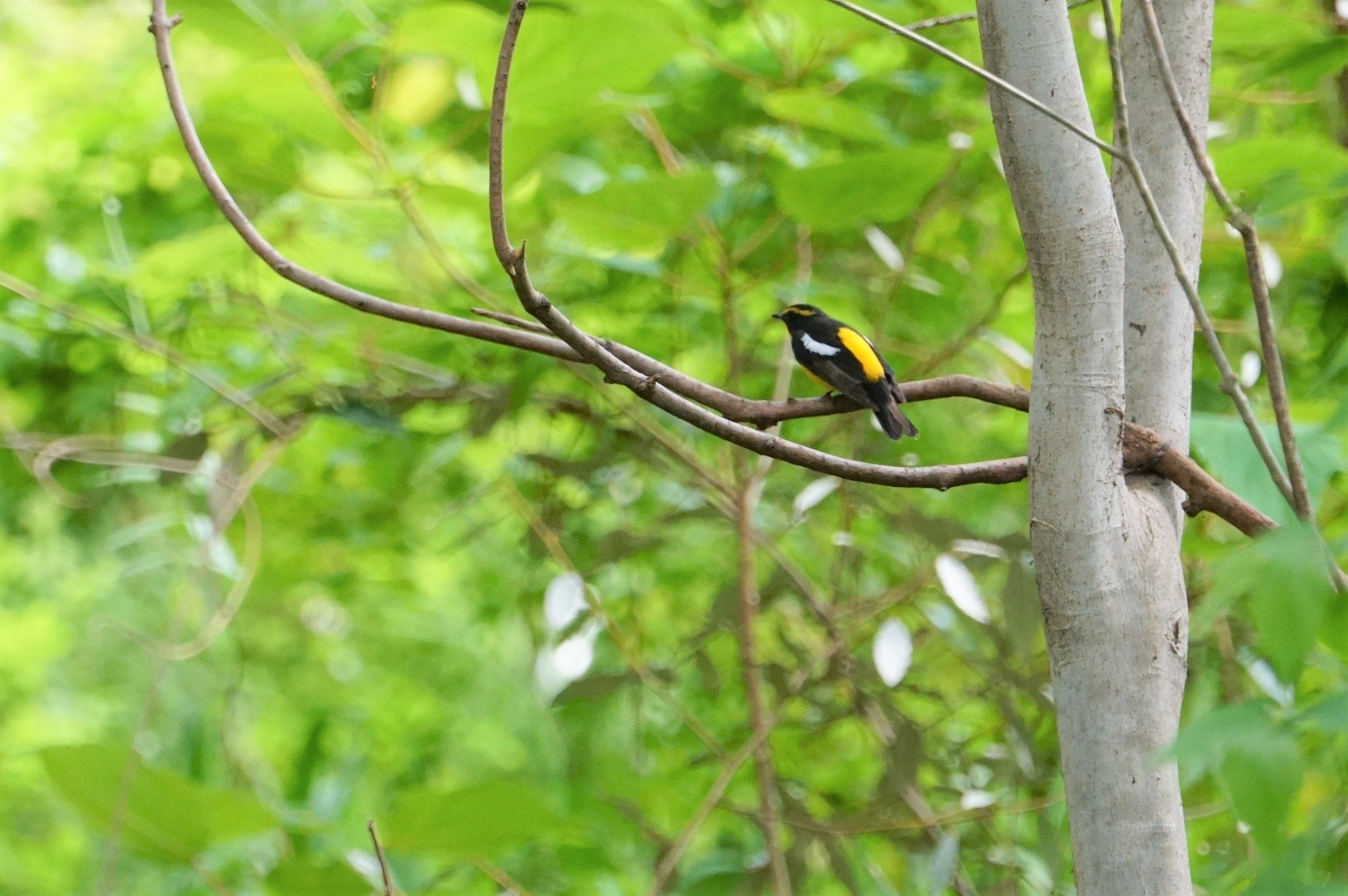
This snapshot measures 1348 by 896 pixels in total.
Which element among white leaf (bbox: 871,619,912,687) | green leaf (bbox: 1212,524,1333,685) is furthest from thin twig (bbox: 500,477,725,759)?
green leaf (bbox: 1212,524,1333,685)

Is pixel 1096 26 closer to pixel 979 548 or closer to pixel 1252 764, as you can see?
pixel 979 548

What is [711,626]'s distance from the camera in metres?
1.51

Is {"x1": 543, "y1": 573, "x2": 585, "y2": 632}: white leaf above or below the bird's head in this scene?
below

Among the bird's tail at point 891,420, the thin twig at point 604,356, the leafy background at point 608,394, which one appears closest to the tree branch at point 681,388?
the thin twig at point 604,356

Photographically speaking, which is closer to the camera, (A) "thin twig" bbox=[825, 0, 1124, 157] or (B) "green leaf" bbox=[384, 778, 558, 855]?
(A) "thin twig" bbox=[825, 0, 1124, 157]

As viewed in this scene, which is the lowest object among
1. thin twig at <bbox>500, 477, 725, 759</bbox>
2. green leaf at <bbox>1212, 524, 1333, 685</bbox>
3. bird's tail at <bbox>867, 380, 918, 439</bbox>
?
thin twig at <bbox>500, 477, 725, 759</bbox>

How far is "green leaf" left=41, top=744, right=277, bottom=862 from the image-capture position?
0.99 metres

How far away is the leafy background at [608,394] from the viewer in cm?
116

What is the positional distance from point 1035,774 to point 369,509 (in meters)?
1.05

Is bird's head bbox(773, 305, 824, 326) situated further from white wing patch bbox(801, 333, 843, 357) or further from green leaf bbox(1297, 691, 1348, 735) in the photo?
green leaf bbox(1297, 691, 1348, 735)

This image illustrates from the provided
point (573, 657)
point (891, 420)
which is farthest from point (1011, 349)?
point (573, 657)

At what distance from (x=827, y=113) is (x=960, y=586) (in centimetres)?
52

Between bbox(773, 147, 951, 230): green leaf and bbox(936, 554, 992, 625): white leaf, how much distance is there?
0.38m

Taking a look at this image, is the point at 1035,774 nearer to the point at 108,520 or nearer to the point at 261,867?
the point at 261,867
